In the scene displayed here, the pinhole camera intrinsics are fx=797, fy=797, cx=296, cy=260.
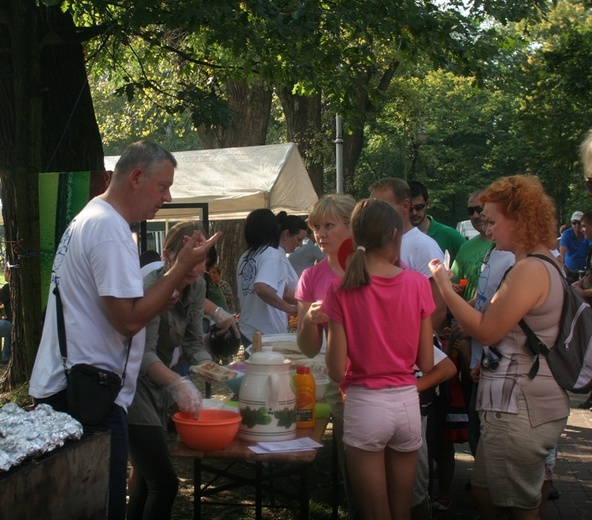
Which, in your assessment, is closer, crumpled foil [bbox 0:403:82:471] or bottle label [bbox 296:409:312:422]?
crumpled foil [bbox 0:403:82:471]

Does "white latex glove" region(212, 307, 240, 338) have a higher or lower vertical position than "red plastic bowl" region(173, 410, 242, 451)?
higher

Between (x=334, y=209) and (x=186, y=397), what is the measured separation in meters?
1.33

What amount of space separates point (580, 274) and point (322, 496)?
747 centimetres

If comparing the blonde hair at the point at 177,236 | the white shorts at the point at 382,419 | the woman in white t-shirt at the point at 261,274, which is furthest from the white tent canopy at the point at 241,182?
the white shorts at the point at 382,419

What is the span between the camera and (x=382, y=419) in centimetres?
332

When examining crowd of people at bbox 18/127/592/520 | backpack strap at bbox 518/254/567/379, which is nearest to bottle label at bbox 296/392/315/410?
crowd of people at bbox 18/127/592/520

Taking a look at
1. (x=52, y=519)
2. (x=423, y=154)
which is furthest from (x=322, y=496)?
(x=423, y=154)

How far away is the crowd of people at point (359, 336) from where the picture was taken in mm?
2984

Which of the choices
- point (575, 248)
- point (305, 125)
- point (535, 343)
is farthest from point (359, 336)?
point (305, 125)

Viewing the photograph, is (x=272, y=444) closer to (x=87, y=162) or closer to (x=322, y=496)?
(x=322, y=496)

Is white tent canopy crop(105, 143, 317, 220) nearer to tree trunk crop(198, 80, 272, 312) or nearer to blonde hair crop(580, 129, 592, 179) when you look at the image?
tree trunk crop(198, 80, 272, 312)

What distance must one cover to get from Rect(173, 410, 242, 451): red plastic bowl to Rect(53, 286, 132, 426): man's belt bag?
563mm

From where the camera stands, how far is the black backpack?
3393mm

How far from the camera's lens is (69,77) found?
718 cm
